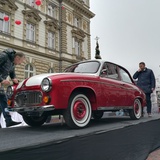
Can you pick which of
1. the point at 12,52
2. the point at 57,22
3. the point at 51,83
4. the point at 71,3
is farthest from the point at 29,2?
the point at 51,83

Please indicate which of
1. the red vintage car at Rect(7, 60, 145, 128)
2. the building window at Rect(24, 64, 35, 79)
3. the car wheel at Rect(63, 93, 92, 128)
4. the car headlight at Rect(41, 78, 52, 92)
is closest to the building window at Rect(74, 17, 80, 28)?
the building window at Rect(24, 64, 35, 79)

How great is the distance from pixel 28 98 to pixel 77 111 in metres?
0.78

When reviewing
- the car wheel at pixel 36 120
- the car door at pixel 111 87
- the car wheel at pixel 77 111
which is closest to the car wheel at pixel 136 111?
the car door at pixel 111 87

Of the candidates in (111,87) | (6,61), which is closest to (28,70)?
(6,61)

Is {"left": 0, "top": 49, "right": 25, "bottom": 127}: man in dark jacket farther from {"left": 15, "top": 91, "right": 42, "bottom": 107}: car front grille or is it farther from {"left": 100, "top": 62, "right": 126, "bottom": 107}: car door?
{"left": 100, "top": 62, "right": 126, "bottom": 107}: car door

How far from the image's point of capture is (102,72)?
12.2 ft

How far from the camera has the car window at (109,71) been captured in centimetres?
379

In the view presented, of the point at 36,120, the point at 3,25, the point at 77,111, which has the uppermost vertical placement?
the point at 3,25

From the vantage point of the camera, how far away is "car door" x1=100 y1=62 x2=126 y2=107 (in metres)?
3.54

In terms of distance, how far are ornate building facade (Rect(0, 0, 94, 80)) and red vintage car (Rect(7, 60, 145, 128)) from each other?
49.1 feet

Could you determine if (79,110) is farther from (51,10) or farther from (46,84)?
(51,10)

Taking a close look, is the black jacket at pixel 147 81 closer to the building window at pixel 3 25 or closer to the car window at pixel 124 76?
the car window at pixel 124 76

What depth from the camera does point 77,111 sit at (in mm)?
3008

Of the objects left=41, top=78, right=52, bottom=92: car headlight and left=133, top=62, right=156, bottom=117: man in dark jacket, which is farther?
left=133, top=62, right=156, bottom=117: man in dark jacket
